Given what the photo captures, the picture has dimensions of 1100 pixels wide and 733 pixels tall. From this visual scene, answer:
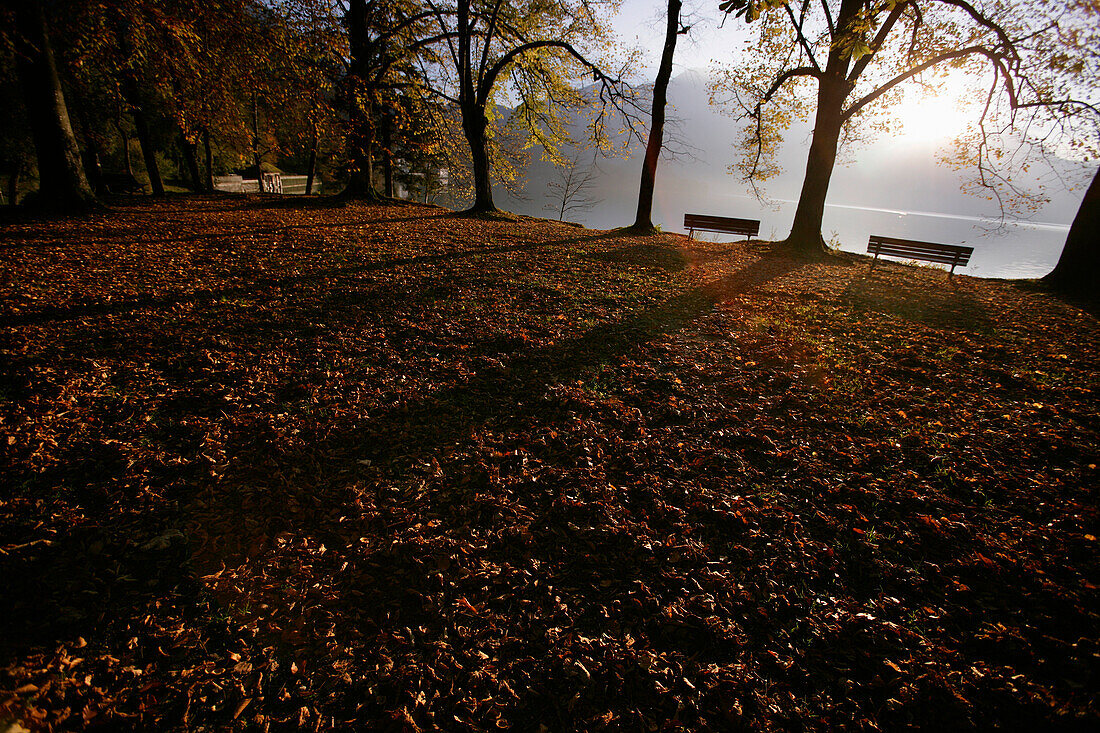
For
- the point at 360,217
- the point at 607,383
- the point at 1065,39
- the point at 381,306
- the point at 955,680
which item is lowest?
the point at 955,680

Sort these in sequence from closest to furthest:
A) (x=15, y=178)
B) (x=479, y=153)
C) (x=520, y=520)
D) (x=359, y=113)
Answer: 1. (x=520, y=520)
2. (x=359, y=113)
3. (x=479, y=153)
4. (x=15, y=178)

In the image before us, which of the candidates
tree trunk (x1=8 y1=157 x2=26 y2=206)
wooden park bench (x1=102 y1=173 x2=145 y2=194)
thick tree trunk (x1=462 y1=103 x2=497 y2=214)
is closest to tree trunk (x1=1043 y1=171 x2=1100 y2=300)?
thick tree trunk (x1=462 y1=103 x2=497 y2=214)

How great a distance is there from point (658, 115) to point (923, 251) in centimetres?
1042

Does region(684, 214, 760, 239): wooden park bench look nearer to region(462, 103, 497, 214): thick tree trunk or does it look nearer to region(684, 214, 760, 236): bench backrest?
region(684, 214, 760, 236): bench backrest

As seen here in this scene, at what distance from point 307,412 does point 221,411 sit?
802mm

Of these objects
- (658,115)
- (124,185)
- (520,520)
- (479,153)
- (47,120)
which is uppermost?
(658,115)

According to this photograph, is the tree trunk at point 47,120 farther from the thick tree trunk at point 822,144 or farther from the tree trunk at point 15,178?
the tree trunk at point 15,178

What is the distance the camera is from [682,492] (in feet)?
12.4

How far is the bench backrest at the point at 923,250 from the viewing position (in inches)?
502

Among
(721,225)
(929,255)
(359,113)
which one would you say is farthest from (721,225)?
(359,113)

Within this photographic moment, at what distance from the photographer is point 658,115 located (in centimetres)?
1677

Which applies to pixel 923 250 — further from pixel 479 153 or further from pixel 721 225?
pixel 479 153

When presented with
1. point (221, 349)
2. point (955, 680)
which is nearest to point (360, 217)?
point (221, 349)

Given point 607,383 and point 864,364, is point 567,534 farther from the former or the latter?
point 864,364
